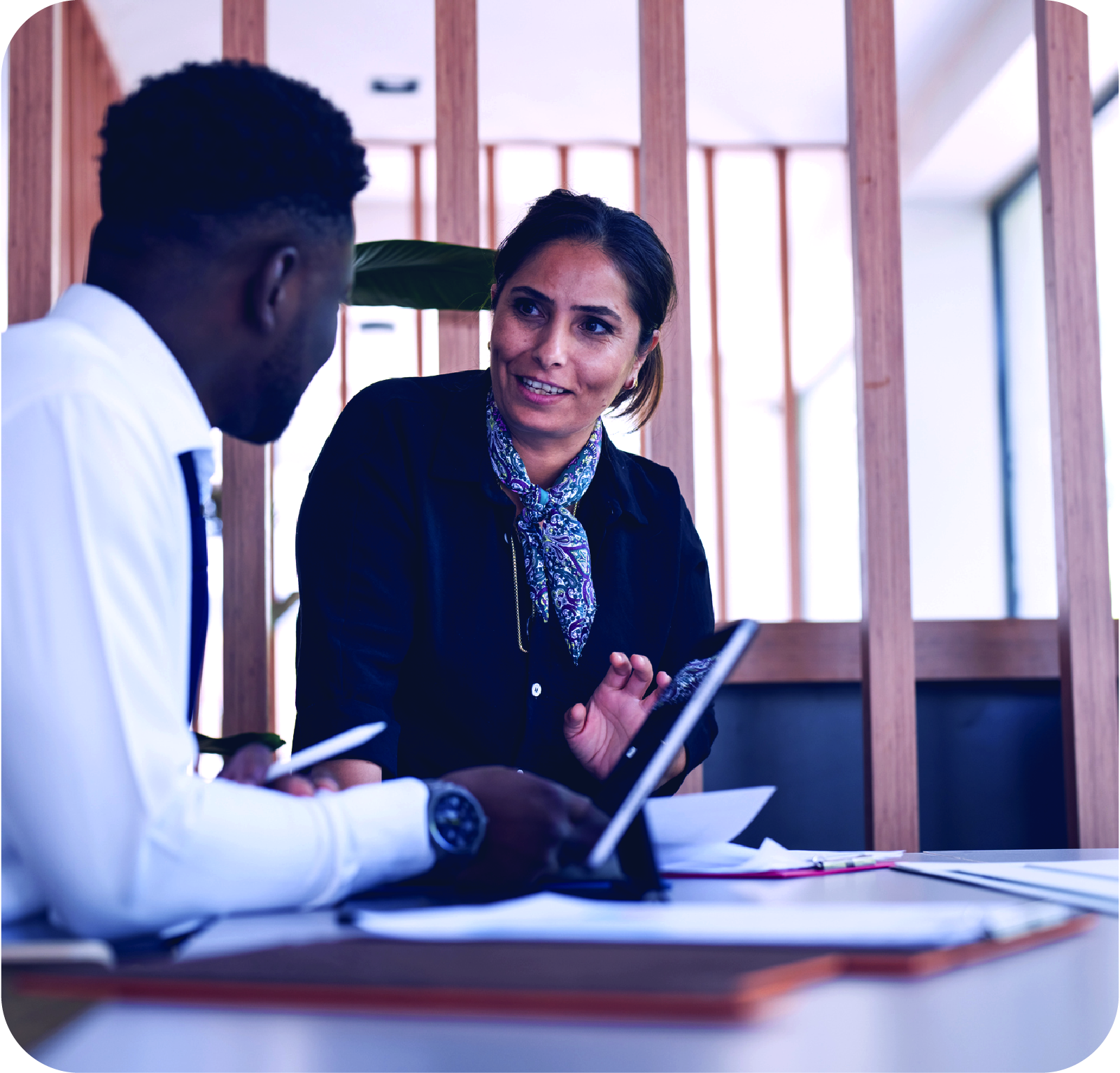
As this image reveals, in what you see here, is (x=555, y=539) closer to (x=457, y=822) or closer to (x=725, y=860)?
(x=725, y=860)

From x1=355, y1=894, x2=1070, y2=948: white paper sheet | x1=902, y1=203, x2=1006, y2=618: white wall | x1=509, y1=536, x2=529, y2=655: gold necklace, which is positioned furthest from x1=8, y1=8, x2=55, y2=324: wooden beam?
x1=902, y1=203, x2=1006, y2=618: white wall

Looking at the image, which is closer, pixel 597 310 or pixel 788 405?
pixel 597 310

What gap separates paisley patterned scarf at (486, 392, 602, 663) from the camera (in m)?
1.51

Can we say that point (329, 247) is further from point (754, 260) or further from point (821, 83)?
point (754, 260)

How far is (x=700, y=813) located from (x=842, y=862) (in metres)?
0.20

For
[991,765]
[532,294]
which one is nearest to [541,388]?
[532,294]

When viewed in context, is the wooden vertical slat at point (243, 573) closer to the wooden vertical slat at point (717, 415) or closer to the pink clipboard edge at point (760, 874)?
the pink clipboard edge at point (760, 874)

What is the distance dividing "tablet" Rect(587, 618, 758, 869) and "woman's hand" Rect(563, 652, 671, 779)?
224mm

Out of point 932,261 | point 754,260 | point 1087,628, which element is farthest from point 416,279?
point 754,260

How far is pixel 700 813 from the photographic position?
3.05 feet

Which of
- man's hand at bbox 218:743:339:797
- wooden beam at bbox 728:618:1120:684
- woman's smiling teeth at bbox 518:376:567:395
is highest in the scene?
woman's smiling teeth at bbox 518:376:567:395

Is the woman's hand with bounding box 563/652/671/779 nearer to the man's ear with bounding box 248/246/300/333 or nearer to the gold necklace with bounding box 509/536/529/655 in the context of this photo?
the gold necklace with bounding box 509/536/529/655

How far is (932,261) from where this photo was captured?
5.57 m

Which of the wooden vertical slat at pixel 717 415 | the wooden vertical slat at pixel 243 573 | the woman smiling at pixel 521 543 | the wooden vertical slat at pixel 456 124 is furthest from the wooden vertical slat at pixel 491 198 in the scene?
the woman smiling at pixel 521 543
